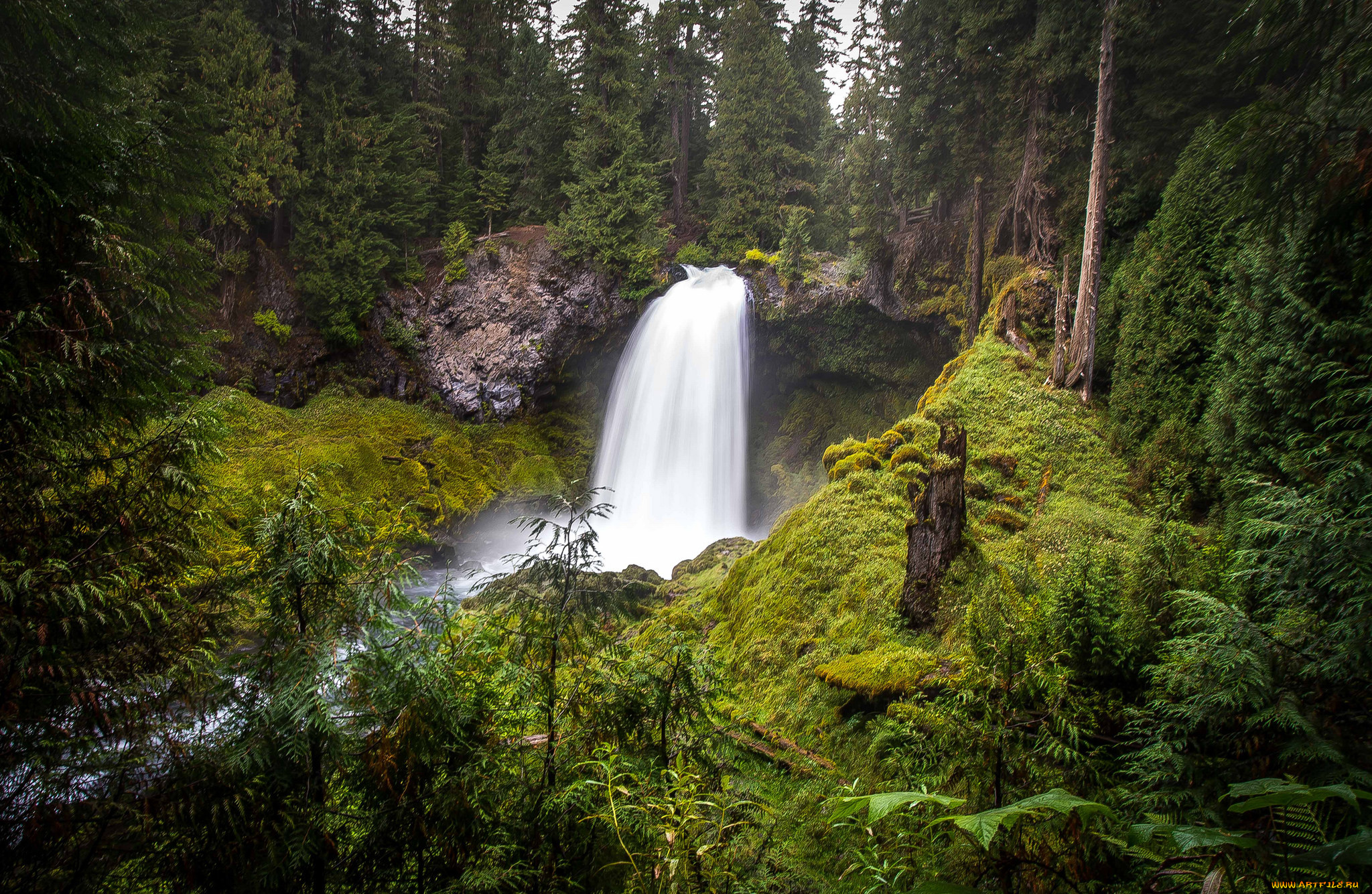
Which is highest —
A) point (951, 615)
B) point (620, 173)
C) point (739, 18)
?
point (739, 18)

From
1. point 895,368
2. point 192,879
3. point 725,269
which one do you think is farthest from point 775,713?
point 725,269

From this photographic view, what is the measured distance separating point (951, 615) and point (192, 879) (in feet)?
15.8

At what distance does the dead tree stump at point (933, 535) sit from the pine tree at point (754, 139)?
1694 centimetres

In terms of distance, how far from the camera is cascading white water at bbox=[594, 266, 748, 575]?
18766 mm

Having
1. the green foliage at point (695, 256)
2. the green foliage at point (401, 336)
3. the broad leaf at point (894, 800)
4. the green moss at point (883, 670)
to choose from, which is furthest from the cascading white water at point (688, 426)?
the broad leaf at point (894, 800)

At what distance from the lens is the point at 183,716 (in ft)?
7.22

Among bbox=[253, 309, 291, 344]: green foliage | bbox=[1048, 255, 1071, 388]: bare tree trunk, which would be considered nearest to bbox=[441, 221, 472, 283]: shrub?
bbox=[253, 309, 291, 344]: green foliage

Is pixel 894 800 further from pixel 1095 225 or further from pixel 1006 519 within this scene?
pixel 1095 225

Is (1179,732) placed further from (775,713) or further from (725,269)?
(725,269)

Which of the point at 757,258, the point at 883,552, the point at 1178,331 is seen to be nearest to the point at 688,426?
the point at 757,258

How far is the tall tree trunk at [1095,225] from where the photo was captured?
980 centimetres

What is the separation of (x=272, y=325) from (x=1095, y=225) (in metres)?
22.0

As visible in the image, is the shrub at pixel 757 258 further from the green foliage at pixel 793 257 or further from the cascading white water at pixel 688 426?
the cascading white water at pixel 688 426

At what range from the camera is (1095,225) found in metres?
Result: 9.99
